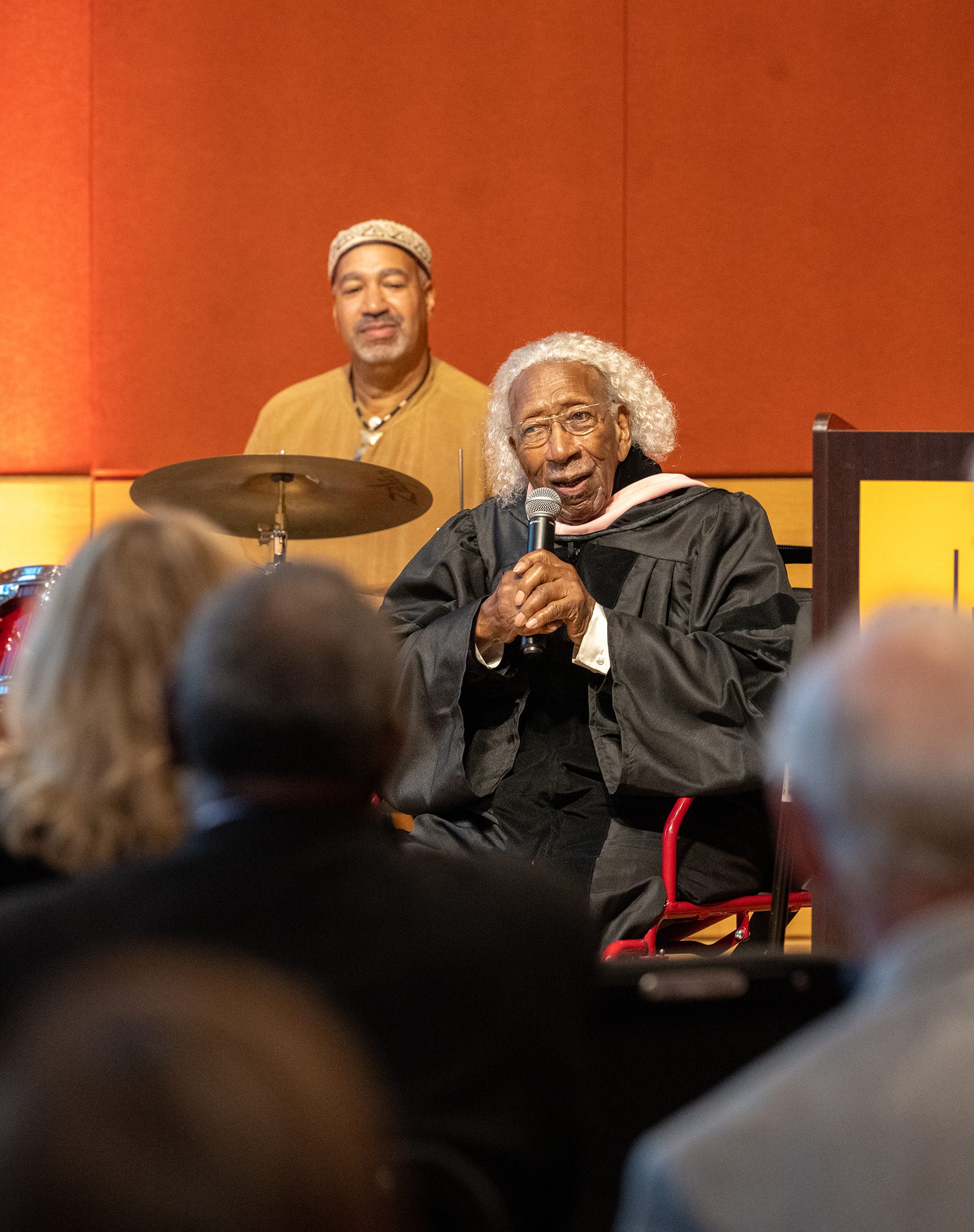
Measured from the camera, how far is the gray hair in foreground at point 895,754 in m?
0.76

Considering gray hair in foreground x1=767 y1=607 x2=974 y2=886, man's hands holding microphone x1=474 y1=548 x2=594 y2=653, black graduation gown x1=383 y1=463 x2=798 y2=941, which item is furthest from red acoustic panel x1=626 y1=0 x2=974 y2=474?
gray hair in foreground x1=767 y1=607 x2=974 y2=886

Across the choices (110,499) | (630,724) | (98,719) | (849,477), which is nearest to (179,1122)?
(98,719)

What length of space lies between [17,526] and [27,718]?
3893mm

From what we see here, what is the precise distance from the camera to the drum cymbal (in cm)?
341

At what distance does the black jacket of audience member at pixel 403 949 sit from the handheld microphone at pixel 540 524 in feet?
5.32

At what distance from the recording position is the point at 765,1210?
0.67m

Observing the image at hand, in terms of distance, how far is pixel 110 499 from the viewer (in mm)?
5004

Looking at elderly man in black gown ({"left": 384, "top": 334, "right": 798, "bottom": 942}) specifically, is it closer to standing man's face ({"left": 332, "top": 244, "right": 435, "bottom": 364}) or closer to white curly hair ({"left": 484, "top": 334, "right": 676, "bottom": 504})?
white curly hair ({"left": 484, "top": 334, "right": 676, "bottom": 504})

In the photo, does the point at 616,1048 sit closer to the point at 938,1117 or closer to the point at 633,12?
the point at 938,1117

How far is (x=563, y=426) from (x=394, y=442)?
1405 mm

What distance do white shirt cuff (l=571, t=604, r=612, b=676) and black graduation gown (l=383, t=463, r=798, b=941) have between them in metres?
0.01

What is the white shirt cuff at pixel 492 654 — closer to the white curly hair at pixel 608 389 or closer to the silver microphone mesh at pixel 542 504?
the silver microphone mesh at pixel 542 504

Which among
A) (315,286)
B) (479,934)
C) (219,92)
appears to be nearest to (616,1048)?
(479,934)

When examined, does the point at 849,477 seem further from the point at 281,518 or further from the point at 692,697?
the point at 281,518
